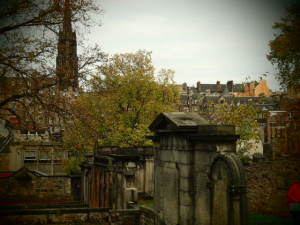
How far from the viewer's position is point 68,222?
55.8ft

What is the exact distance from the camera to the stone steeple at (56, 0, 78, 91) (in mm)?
12227

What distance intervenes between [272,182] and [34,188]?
18415mm

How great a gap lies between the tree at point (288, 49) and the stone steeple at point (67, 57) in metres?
13.8

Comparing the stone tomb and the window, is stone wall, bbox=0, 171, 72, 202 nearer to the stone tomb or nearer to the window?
the window

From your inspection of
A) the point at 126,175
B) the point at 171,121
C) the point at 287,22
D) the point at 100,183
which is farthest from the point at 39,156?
the point at 171,121

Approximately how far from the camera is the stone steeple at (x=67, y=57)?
12227 millimetres

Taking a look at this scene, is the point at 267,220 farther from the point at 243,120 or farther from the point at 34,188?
the point at 34,188

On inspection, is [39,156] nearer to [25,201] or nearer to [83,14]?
[25,201]

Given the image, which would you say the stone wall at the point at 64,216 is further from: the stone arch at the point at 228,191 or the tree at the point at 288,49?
the tree at the point at 288,49

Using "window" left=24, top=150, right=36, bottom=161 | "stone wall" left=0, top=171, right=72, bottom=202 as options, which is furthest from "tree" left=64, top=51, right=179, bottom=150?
"window" left=24, top=150, right=36, bottom=161

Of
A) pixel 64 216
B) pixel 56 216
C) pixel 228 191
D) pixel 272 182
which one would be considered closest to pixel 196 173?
pixel 228 191

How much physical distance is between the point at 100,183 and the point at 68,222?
318cm

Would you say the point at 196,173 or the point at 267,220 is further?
the point at 267,220

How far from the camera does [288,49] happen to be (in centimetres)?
2156
